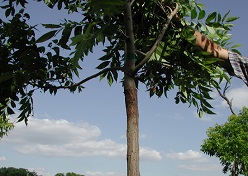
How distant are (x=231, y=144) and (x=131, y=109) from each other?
3048 cm

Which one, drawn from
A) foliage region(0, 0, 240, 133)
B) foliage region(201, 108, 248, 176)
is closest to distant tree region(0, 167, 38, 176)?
foliage region(201, 108, 248, 176)

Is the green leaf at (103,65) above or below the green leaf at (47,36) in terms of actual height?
above

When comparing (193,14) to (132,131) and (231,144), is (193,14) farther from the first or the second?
(231,144)

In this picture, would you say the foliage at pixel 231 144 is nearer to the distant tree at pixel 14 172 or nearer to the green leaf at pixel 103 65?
the green leaf at pixel 103 65

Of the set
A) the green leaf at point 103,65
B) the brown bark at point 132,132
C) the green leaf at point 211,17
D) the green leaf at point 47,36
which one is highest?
the green leaf at point 211,17

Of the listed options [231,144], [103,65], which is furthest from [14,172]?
[103,65]

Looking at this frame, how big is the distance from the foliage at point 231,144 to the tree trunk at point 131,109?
1163 inches

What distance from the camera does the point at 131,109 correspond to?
3580 millimetres

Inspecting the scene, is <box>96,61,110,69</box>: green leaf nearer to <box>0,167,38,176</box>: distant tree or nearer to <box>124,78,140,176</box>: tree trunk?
<box>124,78,140,176</box>: tree trunk

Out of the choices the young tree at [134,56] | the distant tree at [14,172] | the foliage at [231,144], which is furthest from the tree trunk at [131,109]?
the distant tree at [14,172]

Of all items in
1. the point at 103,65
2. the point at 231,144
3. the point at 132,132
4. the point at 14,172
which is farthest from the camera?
the point at 14,172

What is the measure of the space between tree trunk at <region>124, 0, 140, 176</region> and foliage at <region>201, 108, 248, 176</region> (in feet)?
96.9

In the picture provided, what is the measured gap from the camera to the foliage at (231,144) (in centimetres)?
3138

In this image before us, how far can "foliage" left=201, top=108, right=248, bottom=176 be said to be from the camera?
Result: 103 feet
